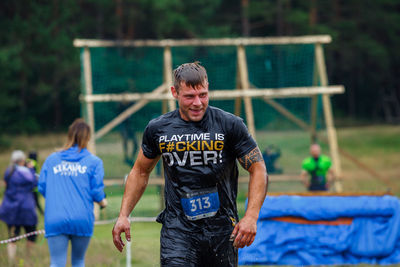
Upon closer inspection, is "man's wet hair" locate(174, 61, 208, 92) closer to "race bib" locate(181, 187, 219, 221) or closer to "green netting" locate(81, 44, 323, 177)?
"race bib" locate(181, 187, 219, 221)

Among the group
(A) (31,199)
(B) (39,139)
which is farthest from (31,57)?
(A) (31,199)

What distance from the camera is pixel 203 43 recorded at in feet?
44.9

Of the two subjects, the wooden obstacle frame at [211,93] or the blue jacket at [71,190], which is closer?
the blue jacket at [71,190]

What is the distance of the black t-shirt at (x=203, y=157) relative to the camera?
4.00 meters

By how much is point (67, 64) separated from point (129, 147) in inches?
799

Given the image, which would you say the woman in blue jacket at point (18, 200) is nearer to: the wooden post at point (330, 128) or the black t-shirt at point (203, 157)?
the black t-shirt at point (203, 157)

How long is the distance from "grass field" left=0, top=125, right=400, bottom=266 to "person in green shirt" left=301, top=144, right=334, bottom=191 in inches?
52.5

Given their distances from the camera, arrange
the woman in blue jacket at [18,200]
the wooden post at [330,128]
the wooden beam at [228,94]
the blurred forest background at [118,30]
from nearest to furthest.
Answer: the woman in blue jacket at [18,200] → the wooden beam at [228,94] → the wooden post at [330,128] → the blurred forest background at [118,30]

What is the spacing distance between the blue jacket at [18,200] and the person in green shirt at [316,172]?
207 inches

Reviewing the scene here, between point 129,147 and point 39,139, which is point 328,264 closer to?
point 129,147

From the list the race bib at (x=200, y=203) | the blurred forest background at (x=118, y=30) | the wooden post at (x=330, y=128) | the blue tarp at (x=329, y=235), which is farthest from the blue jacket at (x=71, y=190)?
the blurred forest background at (x=118, y=30)

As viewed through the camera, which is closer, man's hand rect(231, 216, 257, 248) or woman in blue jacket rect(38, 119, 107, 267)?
man's hand rect(231, 216, 257, 248)

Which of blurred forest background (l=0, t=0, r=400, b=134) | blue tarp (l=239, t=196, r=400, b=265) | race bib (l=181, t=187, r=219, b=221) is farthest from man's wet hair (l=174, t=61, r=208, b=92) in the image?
blurred forest background (l=0, t=0, r=400, b=134)

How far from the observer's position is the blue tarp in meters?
8.12
